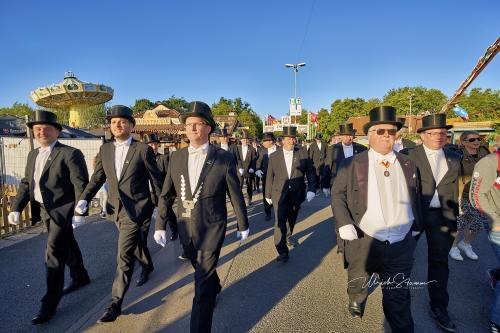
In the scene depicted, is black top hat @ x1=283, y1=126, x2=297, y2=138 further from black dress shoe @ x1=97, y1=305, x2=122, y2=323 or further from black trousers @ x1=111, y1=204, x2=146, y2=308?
black dress shoe @ x1=97, y1=305, x2=122, y2=323


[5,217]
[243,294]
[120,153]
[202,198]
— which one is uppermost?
[120,153]

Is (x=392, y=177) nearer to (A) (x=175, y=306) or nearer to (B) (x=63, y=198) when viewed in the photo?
(A) (x=175, y=306)

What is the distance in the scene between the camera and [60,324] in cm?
298

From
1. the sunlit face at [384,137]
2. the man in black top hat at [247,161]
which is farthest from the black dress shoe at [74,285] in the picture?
the man in black top hat at [247,161]

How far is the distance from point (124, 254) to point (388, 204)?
273 cm

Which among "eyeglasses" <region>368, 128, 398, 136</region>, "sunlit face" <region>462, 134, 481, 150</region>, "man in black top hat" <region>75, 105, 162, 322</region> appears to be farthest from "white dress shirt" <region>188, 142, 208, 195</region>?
"sunlit face" <region>462, 134, 481, 150</region>

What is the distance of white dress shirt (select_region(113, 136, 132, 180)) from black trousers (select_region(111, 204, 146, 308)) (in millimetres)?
445

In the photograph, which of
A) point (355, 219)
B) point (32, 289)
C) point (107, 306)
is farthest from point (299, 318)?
point (32, 289)

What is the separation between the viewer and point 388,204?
8.07ft

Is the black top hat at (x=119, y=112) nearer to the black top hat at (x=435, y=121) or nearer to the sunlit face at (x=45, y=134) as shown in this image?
the sunlit face at (x=45, y=134)

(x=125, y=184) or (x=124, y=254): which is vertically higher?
(x=125, y=184)

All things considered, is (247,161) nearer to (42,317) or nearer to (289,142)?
(289,142)

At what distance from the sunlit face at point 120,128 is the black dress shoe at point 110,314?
188cm

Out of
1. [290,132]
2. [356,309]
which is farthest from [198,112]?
[290,132]
